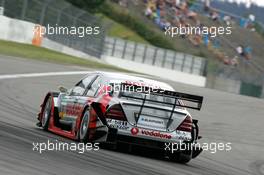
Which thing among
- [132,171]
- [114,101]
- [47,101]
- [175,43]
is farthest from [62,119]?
[175,43]

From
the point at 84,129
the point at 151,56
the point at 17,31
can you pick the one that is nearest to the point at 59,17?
the point at 17,31

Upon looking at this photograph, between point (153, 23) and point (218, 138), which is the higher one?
point (153, 23)

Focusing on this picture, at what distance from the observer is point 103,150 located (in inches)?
499

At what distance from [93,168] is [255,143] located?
8669 mm

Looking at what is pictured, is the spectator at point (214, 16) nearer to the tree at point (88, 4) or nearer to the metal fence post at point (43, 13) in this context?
the tree at point (88, 4)

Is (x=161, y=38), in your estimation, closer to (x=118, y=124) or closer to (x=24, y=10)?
(x=24, y=10)

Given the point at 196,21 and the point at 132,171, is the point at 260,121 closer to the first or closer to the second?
the point at 132,171

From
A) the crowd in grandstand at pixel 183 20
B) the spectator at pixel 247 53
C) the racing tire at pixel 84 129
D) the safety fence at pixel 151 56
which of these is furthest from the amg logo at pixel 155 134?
the spectator at pixel 247 53

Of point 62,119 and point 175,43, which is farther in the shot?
point 175,43

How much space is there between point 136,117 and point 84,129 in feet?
2.78

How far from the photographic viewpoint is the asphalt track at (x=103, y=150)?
998 cm

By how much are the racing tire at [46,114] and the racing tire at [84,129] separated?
1.80m

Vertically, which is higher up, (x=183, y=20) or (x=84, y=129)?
(x=183, y=20)

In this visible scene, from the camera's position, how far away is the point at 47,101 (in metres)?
15.2
